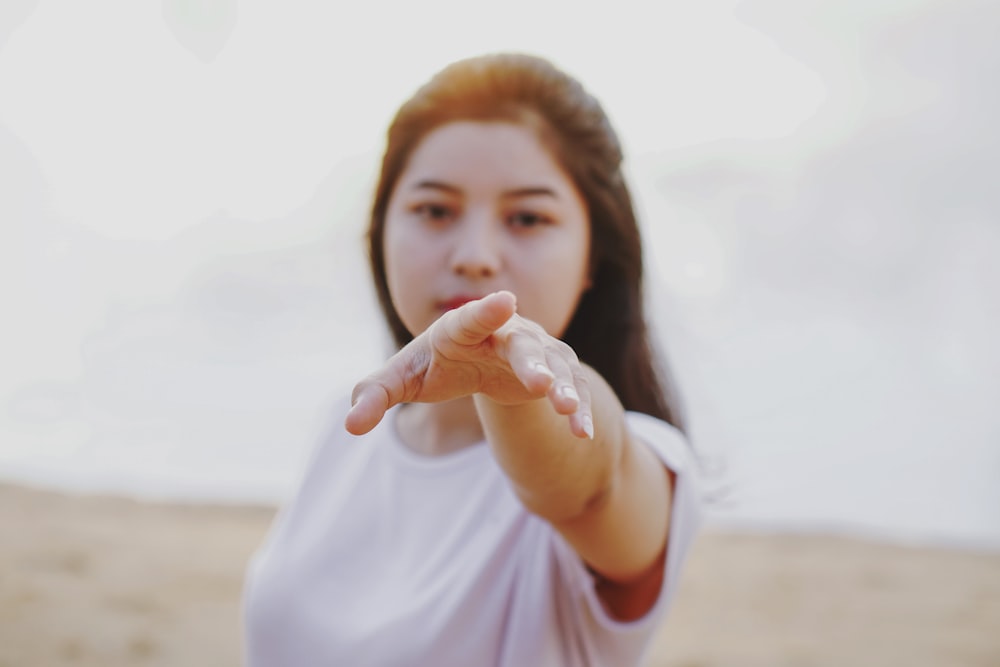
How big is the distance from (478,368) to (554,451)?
279 mm

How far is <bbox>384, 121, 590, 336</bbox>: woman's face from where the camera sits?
1646mm

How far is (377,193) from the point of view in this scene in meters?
2.09

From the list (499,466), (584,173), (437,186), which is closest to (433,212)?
(437,186)

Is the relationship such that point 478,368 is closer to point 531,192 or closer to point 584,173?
point 531,192

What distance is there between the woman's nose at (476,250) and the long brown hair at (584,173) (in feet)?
0.89

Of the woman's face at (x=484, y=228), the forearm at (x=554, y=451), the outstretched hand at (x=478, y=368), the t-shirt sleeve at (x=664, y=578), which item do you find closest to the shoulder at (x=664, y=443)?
the t-shirt sleeve at (x=664, y=578)

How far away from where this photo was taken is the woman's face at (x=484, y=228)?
1.65 meters

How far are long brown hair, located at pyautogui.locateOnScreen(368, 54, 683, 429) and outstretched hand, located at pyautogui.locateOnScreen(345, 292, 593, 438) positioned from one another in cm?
91

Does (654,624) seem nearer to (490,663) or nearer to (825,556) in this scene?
(490,663)

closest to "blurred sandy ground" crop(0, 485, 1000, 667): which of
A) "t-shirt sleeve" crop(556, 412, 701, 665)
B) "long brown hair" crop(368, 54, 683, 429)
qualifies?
"long brown hair" crop(368, 54, 683, 429)

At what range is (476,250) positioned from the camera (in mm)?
1612

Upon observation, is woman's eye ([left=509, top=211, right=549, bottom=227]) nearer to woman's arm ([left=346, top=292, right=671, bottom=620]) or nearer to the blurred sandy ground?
woman's arm ([left=346, top=292, right=671, bottom=620])

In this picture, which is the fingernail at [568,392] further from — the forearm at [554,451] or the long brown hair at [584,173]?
the long brown hair at [584,173]

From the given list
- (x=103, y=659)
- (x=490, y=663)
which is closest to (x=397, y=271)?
(x=490, y=663)
